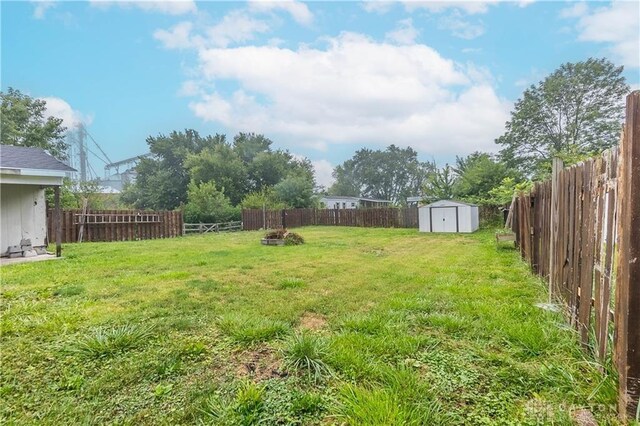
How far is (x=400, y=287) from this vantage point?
4.61 meters

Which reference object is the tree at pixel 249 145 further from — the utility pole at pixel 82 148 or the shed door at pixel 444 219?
the utility pole at pixel 82 148

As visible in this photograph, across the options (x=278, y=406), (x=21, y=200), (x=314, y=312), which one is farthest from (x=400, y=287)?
(x=21, y=200)

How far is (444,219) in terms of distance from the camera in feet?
54.2

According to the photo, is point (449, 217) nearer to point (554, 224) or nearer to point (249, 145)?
point (554, 224)

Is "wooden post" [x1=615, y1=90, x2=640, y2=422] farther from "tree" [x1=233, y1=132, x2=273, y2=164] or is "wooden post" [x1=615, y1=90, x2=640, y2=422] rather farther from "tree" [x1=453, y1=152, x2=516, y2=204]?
"tree" [x1=233, y1=132, x2=273, y2=164]

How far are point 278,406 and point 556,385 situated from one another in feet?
5.58

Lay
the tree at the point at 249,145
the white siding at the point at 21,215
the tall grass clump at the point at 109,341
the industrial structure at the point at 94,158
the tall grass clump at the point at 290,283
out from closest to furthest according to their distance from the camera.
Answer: the tall grass clump at the point at 109,341 < the tall grass clump at the point at 290,283 < the white siding at the point at 21,215 < the tree at the point at 249,145 < the industrial structure at the point at 94,158

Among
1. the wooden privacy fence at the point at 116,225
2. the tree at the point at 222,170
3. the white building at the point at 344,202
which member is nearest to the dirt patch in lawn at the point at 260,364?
the wooden privacy fence at the point at 116,225

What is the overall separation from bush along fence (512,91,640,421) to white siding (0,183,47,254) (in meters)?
10.8

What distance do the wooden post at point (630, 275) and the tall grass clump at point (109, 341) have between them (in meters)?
3.25

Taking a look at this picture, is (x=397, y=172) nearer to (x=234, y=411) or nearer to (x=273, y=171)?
(x=273, y=171)

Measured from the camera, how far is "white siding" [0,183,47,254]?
7719mm

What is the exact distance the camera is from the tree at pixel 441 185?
2094cm

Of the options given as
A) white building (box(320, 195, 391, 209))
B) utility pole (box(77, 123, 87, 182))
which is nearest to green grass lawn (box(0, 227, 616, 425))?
white building (box(320, 195, 391, 209))
